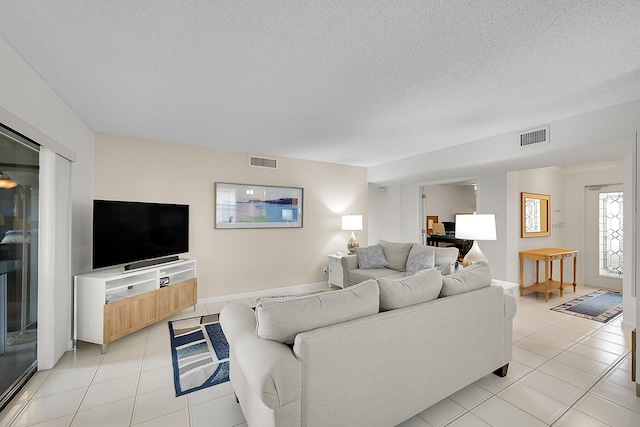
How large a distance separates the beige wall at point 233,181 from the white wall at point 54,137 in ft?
1.17

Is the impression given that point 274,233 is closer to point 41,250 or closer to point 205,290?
point 205,290

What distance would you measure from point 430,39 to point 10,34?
2583 millimetres

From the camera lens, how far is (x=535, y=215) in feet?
17.2

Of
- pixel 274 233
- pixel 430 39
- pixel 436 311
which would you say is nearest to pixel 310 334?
pixel 436 311

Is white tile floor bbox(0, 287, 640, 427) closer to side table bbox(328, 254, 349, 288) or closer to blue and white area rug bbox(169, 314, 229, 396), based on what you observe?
blue and white area rug bbox(169, 314, 229, 396)

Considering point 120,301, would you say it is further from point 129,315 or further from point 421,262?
point 421,262

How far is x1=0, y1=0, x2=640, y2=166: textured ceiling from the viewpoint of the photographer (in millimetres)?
Answer: 1548

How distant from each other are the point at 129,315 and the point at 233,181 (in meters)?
2.27

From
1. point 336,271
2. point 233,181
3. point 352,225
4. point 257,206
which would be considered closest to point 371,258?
point 336,271

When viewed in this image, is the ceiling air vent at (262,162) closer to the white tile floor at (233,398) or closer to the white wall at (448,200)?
the white tile floor at (233,398)

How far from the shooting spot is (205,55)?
195 cm

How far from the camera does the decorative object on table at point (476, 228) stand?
A: 3.27 meters

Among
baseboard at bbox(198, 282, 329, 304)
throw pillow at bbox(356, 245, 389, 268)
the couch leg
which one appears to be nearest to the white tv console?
baseboard at bbox(198, 282, 329, 304)

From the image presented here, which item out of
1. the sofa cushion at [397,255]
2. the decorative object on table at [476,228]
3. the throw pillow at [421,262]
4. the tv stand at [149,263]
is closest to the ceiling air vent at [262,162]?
the tv stand at [149,263]
